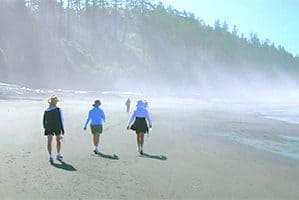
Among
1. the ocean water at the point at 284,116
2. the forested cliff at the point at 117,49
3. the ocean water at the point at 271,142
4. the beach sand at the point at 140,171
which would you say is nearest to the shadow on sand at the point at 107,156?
the beach sand at the point at 140,171

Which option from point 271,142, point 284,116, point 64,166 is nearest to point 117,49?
point 284,116

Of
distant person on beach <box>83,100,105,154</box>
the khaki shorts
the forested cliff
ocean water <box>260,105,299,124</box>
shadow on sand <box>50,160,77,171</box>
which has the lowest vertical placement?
ocean water <box>260,105,299,124</box>

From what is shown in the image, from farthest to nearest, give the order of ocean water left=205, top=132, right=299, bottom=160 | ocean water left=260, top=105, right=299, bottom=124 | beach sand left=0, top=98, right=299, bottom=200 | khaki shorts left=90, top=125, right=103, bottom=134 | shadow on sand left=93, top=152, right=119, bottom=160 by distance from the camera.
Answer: ocean water left=260, top=105, right=299, bottom=124 < ocean water left=205, top=132, right=299, bottom=160 < khaki shorts left=90, top=125, right=103, bottom=134 < shadow on sand left=93, top=152, right=119, bottom=160 < beach sand left=0, top=98, right=299, bottom=200

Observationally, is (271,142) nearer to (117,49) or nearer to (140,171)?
(140,171)

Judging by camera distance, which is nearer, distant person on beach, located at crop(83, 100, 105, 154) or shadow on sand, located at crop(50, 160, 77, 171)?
shadow on sand, located at crop(50, 160, 77, 171)

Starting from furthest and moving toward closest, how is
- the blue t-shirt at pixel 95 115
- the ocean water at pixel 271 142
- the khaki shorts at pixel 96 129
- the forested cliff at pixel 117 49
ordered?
the forested cliff at pixel 117 49 < the ocean water at pixel 271 142 < the blue t-shirt at pixel 95 115 < the khaki shorts at pixel 96 129

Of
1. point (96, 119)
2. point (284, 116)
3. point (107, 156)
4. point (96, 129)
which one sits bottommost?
point (284, 116)

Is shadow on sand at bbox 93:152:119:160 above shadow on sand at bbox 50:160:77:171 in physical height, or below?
below

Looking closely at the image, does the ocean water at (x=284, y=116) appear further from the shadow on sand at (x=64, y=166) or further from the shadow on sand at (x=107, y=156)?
the shadow on sand at (x=64, y=166)

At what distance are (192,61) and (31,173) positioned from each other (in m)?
125

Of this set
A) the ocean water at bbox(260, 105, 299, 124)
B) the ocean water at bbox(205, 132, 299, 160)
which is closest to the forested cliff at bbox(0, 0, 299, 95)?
the ocean water at bbox(260, 105, 299, 124)

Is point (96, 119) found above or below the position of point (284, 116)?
above

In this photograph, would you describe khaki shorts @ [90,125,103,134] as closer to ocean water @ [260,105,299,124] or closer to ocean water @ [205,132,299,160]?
ocean water @ [205,132,299,160]

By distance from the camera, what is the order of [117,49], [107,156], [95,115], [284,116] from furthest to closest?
[117,49]
[284,116]
[95,115]
[107,156]
